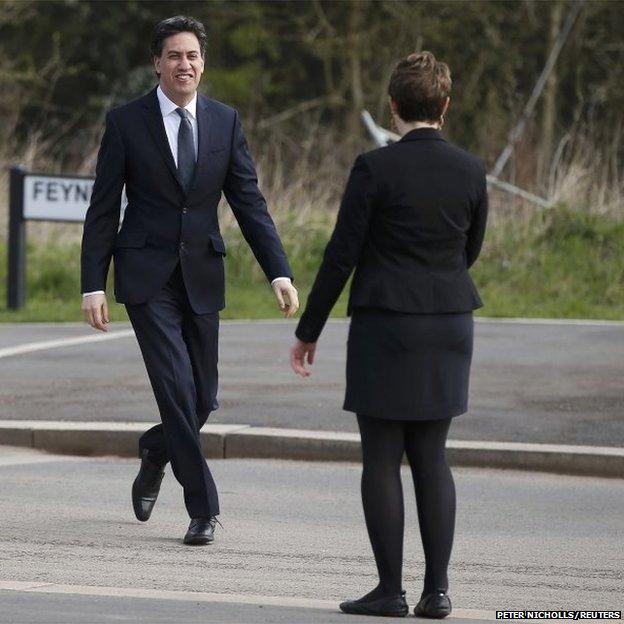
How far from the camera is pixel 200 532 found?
6.68m

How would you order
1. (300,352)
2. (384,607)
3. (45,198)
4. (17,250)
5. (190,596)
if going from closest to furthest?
(384,607) → (300,352) → (190,596) → (45,198) → (17,250)

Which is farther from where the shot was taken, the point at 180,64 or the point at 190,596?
the point at 180,64

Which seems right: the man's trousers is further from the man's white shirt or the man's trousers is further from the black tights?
the black tights

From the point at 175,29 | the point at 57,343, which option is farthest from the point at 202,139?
the point at 57,343

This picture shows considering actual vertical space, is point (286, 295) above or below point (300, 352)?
above

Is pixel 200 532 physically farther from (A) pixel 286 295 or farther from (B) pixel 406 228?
(B) pixel 406 228

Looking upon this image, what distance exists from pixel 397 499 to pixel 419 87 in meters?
1.20

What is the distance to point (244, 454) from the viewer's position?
9.27 m

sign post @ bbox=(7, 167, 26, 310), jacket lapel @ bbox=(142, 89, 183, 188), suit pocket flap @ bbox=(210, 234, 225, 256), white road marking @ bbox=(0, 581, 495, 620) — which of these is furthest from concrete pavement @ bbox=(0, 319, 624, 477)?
white road marking @ bbox=(0, 581, 495, 620)

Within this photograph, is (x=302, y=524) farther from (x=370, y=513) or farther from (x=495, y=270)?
(x=495, y=270)

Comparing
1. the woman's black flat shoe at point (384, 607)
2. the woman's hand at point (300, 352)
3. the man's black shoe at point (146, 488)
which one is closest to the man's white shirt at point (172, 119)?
the man's black shoe at point (146, 488)

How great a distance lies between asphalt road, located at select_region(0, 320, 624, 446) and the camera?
9953 millimetres

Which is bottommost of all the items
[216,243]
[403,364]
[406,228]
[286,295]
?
[403,364]

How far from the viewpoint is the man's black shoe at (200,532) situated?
667cm
